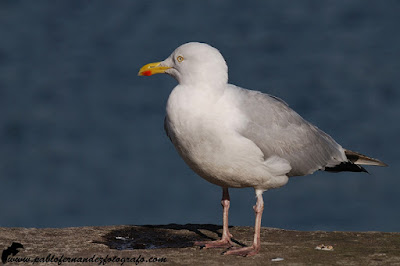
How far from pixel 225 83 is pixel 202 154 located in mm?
881

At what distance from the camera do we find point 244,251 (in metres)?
8.08

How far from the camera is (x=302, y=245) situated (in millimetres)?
8484

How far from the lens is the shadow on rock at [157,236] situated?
8797mm

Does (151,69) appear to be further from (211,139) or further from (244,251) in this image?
(244,251)

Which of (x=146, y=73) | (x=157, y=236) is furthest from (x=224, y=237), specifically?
(x=146, y=73)

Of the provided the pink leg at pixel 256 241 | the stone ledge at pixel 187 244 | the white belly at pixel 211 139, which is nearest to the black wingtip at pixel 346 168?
the stone ledge at pixel 187 244

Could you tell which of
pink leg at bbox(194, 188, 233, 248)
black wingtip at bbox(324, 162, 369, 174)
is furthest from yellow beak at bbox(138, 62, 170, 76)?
black wingtip at bbox(324, 162, 369, 174)

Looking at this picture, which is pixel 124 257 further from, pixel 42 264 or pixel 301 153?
pixel 301 153

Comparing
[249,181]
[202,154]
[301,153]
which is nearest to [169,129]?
[202,154]

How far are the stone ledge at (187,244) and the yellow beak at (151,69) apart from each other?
6.82 feet

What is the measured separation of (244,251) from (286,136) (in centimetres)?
152

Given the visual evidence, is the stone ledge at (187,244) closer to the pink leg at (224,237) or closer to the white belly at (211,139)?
the pink leg at (224,237)

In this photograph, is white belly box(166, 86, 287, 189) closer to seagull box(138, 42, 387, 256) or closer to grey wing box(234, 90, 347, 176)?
seagull box(138, 42, 387, 256)

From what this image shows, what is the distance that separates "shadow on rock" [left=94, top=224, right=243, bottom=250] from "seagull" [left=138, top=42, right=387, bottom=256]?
48 cm
